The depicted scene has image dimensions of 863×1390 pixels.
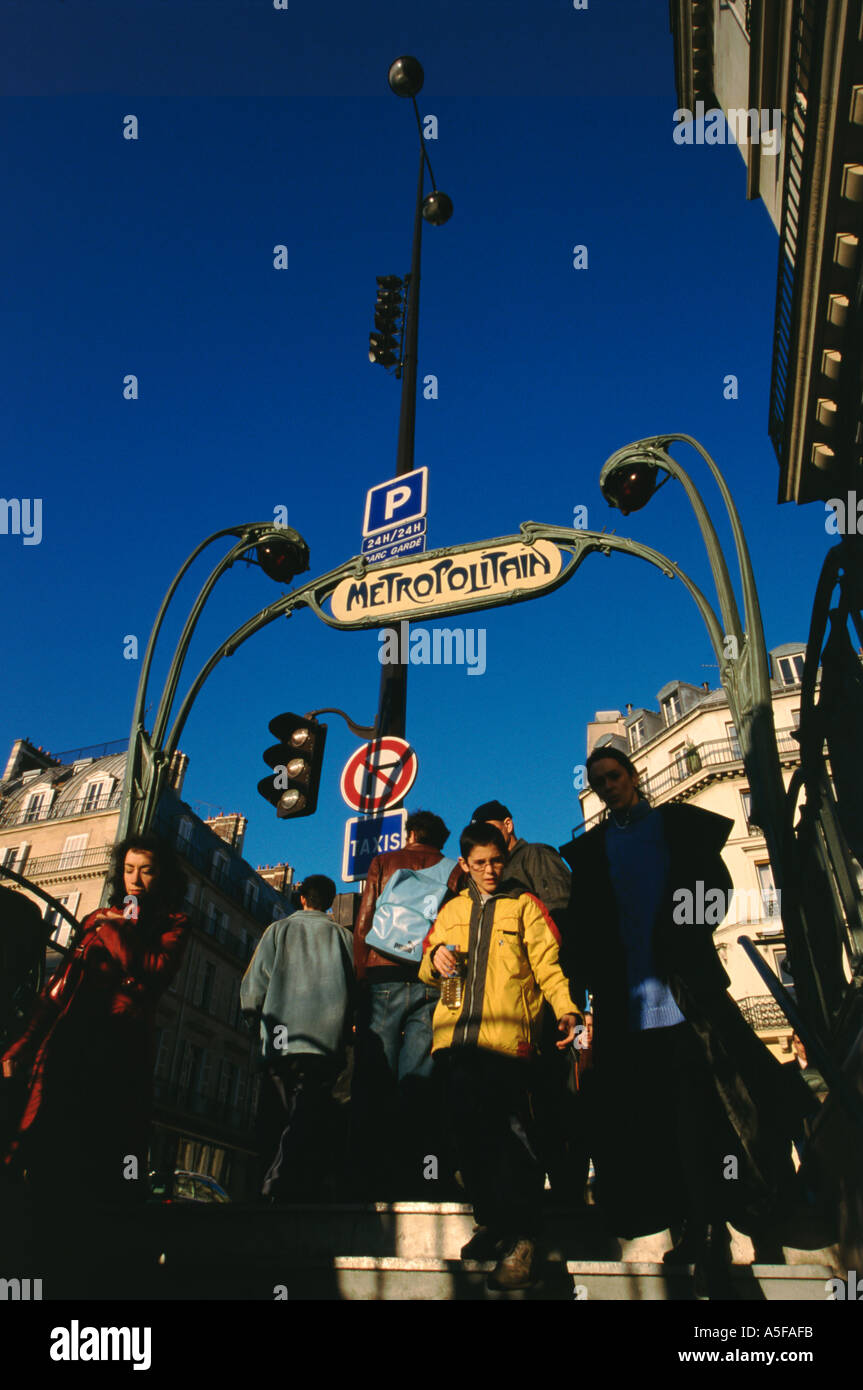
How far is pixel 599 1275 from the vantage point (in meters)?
2.78

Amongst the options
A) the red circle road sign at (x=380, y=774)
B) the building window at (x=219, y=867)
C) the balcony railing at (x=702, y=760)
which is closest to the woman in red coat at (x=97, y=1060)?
the red circle road sign at (x=380, y=774)

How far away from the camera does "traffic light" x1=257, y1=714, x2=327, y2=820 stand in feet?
23.4

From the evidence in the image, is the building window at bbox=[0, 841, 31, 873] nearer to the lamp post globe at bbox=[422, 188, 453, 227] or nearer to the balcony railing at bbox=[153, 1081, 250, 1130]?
the balcony railing at bbox=[153, 1081, 250, 1130]

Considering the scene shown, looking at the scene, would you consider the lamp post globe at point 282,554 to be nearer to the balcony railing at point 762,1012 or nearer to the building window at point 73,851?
the balcony railing at point 762,1012

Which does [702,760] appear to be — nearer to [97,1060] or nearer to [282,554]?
[282,554]

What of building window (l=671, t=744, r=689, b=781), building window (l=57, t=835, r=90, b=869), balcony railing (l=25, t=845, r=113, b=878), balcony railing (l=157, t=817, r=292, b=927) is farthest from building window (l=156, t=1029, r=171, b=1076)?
building window (l=671, t=744, r=689, b=781)

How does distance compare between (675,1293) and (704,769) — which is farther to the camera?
(704,769)

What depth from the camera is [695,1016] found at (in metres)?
3.02

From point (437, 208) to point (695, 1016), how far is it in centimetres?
1285

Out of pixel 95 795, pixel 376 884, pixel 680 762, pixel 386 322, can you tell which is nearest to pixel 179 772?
pixel 95 795
